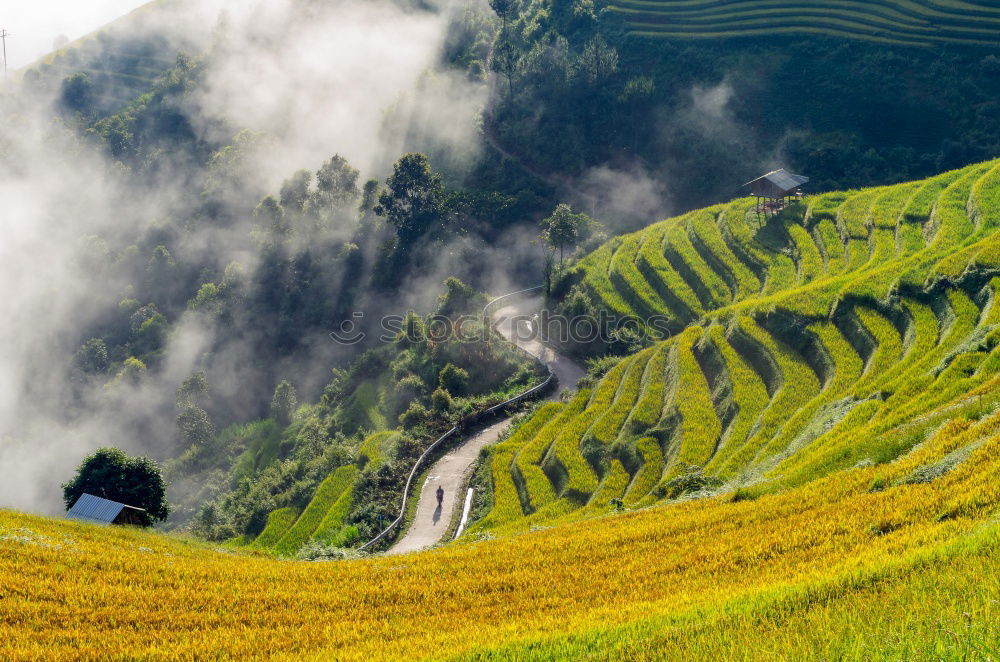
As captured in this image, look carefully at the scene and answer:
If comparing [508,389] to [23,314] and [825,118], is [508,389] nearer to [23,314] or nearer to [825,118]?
[825,118]

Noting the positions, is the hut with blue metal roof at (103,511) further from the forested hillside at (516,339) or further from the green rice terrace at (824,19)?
the green rice terrace at (824,19)

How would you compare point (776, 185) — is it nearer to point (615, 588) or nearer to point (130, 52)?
point (615, 588)

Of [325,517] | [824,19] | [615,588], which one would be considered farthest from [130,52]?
[615,588]

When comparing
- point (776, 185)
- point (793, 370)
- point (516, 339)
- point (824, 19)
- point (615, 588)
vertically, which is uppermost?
point (824, 19)

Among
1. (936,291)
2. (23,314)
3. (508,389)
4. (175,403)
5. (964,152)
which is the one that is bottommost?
(936,291)

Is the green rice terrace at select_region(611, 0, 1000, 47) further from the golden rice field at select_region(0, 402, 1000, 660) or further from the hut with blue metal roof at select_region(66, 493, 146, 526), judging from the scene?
the hut with blue metal roof at select_region(66, 493, 146, 526)

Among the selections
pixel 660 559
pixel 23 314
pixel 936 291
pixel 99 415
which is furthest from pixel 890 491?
pixel 23 314
